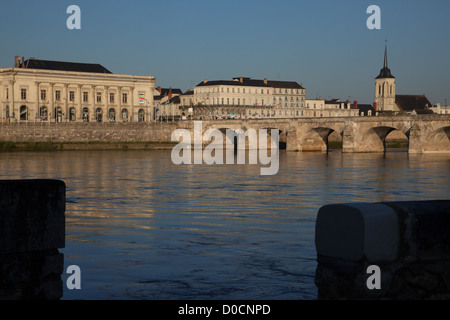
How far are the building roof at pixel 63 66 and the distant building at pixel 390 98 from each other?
229 ft

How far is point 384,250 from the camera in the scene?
592 centimetres

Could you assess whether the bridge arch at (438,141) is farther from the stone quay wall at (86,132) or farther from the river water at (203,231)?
the stone quay wall at (86,132)

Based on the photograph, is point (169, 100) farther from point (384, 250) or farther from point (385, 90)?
point (384, 250)

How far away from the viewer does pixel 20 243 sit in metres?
6.41

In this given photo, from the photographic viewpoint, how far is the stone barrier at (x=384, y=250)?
582 centimetres

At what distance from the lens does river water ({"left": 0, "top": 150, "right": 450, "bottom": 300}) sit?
9773 mm

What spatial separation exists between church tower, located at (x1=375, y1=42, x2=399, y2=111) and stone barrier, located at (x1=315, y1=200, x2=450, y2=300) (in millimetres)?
150963

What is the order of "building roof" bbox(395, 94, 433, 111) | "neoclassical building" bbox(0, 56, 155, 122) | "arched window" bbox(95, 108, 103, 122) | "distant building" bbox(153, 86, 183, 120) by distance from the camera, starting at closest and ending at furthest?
"neoclassical building" bbox(0, 56, 155, 122) < "arched window" bbox(95, 108, 103, 122) < "distant building" bbox(153, 86, 183, 120) < "building roof" bbox(395, 94, 433, 111)

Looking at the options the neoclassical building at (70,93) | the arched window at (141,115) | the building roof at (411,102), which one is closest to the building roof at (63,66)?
the neoclassical building at (70,93)

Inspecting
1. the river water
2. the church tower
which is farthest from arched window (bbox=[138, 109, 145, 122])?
the river water

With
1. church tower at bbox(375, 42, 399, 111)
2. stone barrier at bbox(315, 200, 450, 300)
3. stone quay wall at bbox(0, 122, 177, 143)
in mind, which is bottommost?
stone barrier at bbox(315, 200, 450, 300)

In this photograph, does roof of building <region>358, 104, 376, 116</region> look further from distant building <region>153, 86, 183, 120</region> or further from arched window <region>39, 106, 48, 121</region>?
arched window <region>39, 106, 48, 121</region>

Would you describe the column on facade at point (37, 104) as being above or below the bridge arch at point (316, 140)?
above

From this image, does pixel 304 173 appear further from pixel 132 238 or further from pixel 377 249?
pixel 377 249
